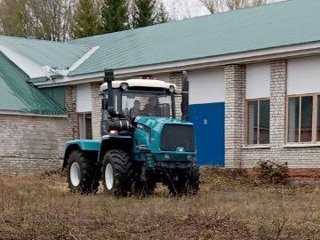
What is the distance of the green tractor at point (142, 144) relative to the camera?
13922 millimetres

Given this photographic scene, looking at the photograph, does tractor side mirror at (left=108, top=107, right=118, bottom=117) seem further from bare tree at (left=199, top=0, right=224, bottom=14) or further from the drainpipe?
bare tree at (left=199, top=0, right=224, bottom=14)

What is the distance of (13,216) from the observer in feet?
32.4

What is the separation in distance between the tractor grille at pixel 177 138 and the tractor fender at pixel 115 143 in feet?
2.80

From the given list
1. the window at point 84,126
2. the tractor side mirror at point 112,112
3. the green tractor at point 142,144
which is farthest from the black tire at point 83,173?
the window at point 84,126

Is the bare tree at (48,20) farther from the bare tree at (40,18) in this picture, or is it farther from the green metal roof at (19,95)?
the green metal roof at (19,95)

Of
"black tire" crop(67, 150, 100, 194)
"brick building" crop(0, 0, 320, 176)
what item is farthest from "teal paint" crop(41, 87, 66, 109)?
"black tire" crop(67, 150, 100, 194)

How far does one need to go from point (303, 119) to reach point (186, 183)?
22.5ft

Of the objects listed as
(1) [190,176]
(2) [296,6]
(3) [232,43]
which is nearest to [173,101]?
(1) [190,176]

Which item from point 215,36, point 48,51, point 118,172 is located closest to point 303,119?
point 215,36

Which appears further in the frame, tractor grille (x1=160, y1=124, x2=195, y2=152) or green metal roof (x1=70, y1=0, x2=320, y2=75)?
green metal roof (x1=70, y1=0, x2=320, y2=75)

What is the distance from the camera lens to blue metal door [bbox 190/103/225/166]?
22281mm

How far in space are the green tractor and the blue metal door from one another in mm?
7393

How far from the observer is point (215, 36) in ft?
79.0

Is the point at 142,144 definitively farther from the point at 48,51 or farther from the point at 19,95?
the point at 48,51
